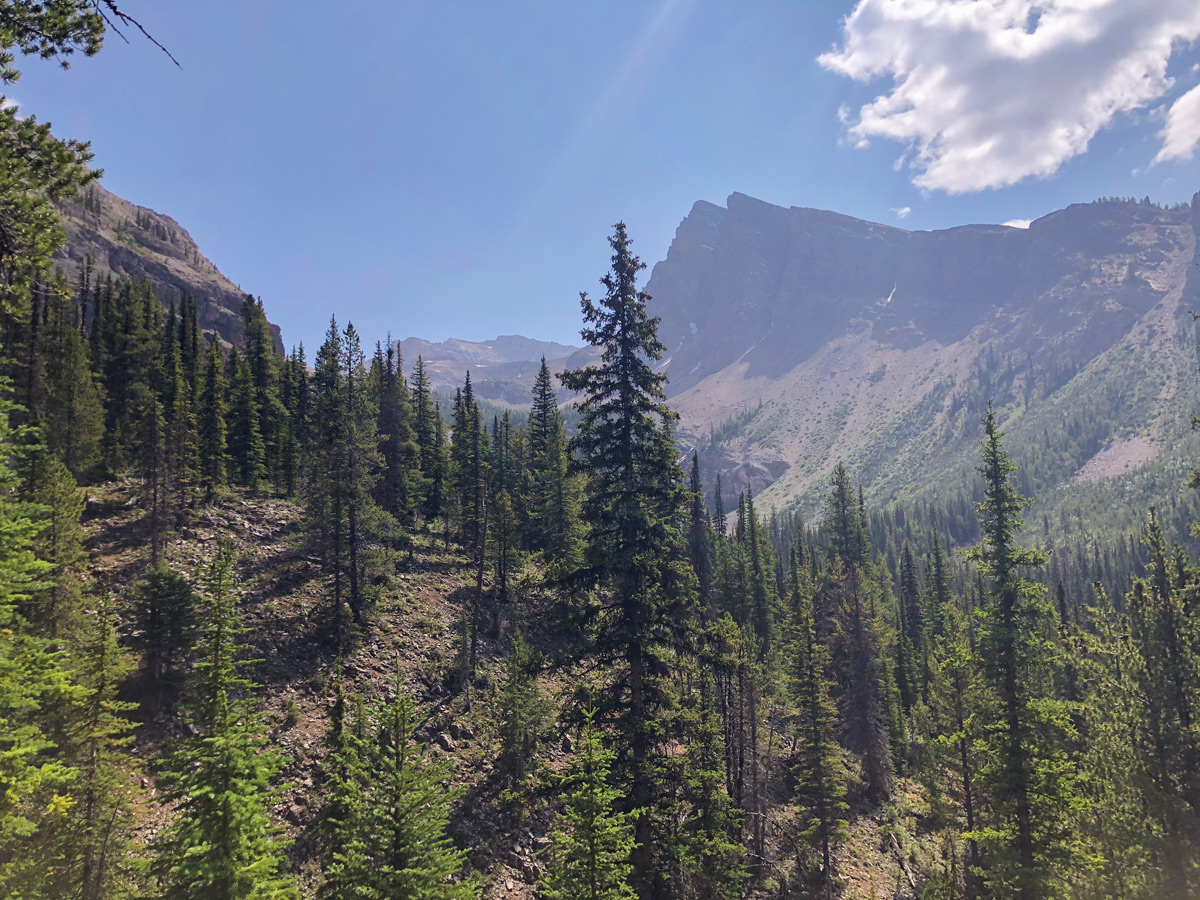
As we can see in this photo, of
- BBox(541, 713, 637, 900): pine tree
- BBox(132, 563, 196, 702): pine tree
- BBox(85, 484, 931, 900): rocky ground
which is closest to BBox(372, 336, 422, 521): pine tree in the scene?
BBox(85, 484, 931, 900): rocky ground

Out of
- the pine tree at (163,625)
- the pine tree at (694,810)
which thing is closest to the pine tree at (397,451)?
the pine tree at (163,625)

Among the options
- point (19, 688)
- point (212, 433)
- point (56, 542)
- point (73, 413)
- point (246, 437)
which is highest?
point (73, 413)

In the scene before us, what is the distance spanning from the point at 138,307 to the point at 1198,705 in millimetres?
74264

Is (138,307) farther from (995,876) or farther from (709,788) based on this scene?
(995,876)

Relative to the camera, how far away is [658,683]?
13969 mm

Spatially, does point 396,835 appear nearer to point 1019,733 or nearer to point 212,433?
point 1019,733

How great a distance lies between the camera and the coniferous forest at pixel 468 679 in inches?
397

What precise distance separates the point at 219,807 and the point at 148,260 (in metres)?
159

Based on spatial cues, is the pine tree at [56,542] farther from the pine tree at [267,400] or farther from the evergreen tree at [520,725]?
the pine tree at [267,400]

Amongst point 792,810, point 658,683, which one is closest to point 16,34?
point 658,683

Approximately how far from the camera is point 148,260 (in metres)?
129

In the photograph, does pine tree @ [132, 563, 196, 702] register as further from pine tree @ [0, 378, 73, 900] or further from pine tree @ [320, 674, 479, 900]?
pine tree @ [320, 674, 479, 900]

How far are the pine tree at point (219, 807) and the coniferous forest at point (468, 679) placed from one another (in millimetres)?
59

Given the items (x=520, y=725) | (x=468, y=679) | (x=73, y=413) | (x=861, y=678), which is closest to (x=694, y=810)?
(x=520, y=725)
